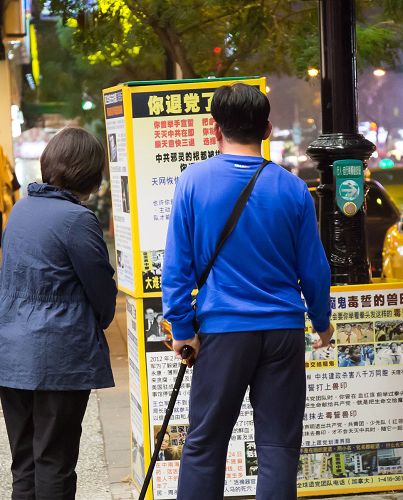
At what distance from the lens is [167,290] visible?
12.8 ft

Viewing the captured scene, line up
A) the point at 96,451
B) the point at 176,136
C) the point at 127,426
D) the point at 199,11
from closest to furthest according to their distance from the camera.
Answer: the point at 176,136 < the point at 96,451 < the point at 127,426 < the point at 199,11

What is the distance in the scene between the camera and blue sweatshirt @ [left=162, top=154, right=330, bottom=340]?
3.89m

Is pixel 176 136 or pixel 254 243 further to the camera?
pixel 176 136

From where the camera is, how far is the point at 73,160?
13.2 feet

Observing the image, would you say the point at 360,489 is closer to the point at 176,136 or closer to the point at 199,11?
the point at 176,136

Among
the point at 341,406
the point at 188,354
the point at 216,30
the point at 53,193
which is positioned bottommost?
the point at 341,406

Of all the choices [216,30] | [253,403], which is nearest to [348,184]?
[253,403]

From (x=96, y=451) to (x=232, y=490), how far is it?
156 cm

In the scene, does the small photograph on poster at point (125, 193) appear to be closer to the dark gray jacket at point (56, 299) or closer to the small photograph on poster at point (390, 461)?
the dark gray jacket at point (56, 299)

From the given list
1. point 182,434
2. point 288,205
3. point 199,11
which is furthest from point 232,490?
point 199,11

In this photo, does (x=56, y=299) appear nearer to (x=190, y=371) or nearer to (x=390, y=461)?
(x=190, y=371)

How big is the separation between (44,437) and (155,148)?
1.67 metres

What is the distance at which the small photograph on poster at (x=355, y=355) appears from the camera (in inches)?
209

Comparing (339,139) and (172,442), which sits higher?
(339,139)
